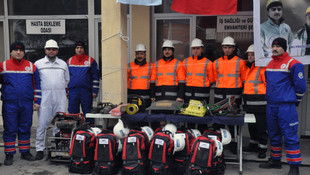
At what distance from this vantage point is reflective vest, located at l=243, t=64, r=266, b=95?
554cm

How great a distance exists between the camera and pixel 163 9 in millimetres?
7289

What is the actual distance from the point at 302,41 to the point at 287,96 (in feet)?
3.65

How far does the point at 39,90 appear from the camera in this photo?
5.66 m

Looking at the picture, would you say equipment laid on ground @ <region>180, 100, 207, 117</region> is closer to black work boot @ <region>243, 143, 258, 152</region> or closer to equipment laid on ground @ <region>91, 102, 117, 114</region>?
equipment laid on ground @ <region>91, 102, 117, 114</region>

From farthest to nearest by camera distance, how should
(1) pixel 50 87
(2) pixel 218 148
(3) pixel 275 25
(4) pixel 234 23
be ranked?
(4) pixel 234 23 < (1) pixel 50 87 < (3) pixel 275 25 < (2) pixel 218 148

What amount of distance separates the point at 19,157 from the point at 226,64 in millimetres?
4040

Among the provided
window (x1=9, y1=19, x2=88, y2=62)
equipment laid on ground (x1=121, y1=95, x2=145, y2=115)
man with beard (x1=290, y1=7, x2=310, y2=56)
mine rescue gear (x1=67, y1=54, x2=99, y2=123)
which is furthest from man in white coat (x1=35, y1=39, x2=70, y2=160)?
man with beard (x1=290, y1=7, x2=310, y2=56)

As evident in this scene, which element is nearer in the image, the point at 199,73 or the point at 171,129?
the point at 171,129

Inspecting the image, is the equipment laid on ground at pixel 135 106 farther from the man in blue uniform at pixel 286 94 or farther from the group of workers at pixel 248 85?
the man in blue uniform at pixel 286 94

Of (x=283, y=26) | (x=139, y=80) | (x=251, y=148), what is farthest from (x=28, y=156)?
(x=283, y=26)

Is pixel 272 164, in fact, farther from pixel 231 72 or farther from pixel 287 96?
pixel 231 72

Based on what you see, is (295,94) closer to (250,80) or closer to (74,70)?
(250,80)

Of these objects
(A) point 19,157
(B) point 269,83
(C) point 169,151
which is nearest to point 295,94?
(B) point 269,83

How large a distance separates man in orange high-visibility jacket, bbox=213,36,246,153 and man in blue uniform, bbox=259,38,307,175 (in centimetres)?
84
